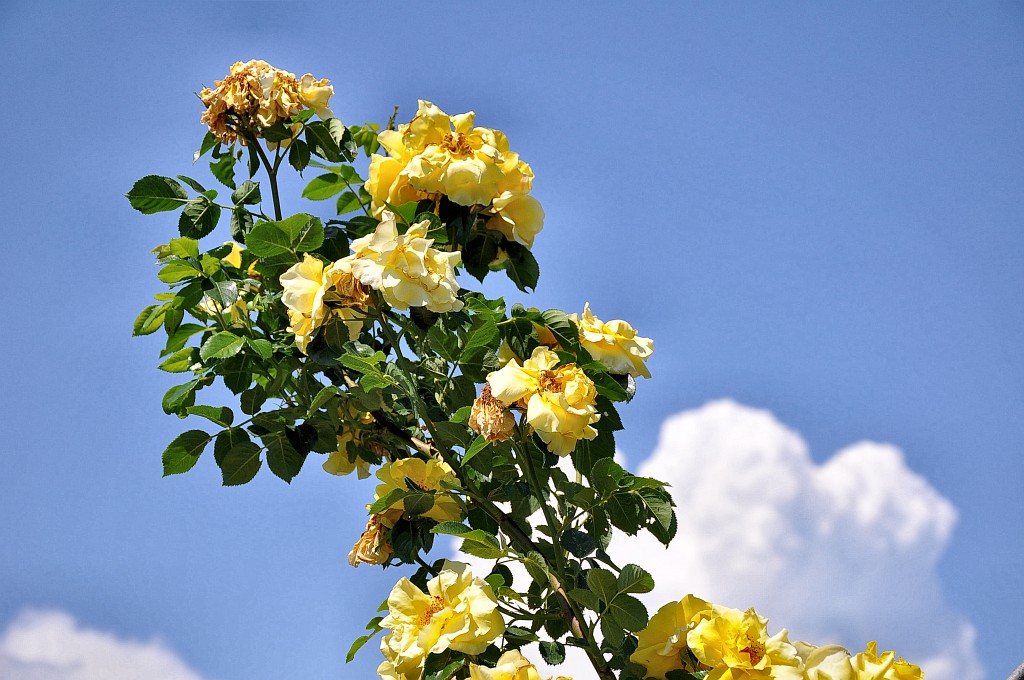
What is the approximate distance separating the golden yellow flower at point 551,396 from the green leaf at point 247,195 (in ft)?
2.34

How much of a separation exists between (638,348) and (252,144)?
2.98 ft

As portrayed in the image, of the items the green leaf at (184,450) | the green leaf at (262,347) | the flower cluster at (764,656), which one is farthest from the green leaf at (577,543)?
the green leaf at (184,450)

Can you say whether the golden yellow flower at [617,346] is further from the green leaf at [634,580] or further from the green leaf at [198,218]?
the green leaf at [198,218]

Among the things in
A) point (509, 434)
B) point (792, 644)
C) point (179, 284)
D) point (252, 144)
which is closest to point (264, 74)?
point (252, 144)

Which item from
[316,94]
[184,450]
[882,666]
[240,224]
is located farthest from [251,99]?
[882,666]

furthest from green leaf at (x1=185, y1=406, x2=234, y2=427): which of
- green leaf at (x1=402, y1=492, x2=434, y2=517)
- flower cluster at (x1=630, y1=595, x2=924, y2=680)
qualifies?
flower cluster at (x1=630, y1=595, x2=924, y2=680)

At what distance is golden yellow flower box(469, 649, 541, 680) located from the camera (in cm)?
119

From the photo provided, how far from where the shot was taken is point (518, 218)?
151cm

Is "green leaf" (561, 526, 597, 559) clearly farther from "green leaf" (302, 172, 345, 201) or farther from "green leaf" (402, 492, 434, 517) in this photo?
"green leaf" (302, 172, 345, 201)

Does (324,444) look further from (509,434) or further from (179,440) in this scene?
(509,434)

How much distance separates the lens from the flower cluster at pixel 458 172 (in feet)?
4.66

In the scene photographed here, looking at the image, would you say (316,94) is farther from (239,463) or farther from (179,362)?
(239,463)

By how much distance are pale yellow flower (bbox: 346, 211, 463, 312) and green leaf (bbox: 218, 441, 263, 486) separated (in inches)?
18.4

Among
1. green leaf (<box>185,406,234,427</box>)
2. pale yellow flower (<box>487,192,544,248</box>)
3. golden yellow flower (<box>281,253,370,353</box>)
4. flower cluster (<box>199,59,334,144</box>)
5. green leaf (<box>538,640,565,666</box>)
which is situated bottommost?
green leaf (<box>538,640,565,666</box>)
